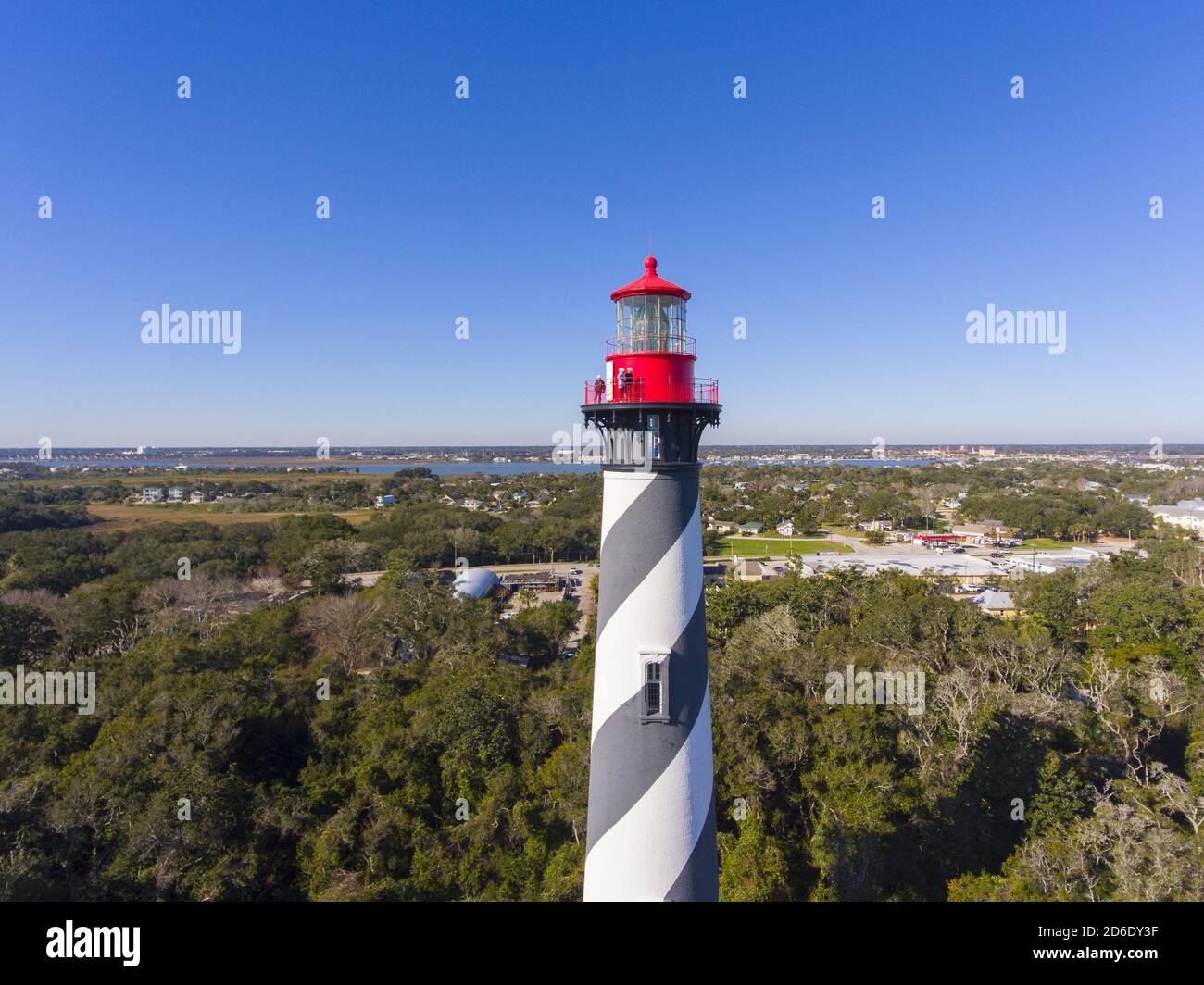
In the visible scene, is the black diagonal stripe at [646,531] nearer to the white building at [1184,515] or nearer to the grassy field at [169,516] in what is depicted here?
the grassy field at [169,516]

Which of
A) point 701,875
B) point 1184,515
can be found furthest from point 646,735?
point 1184,515

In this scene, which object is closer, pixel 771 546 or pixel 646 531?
pixel 646 531

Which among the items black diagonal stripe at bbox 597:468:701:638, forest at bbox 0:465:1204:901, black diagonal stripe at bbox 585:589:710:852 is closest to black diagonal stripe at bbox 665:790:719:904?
black diagonal stripe at bbox 585:589:710:852

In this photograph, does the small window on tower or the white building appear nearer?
the small window on tower

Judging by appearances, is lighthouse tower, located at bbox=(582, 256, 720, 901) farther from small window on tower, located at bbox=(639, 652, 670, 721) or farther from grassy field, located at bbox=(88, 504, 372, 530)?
grassy field, located at bbox=(88, 504, 372, 530)

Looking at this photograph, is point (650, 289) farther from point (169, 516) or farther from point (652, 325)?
point (169, 516)

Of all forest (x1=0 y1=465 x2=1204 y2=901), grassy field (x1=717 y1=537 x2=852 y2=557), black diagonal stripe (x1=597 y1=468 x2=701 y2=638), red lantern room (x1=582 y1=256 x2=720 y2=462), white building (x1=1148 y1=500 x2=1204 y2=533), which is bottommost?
grassy field (x1=717 y1=537 x2=852 y2=557)
